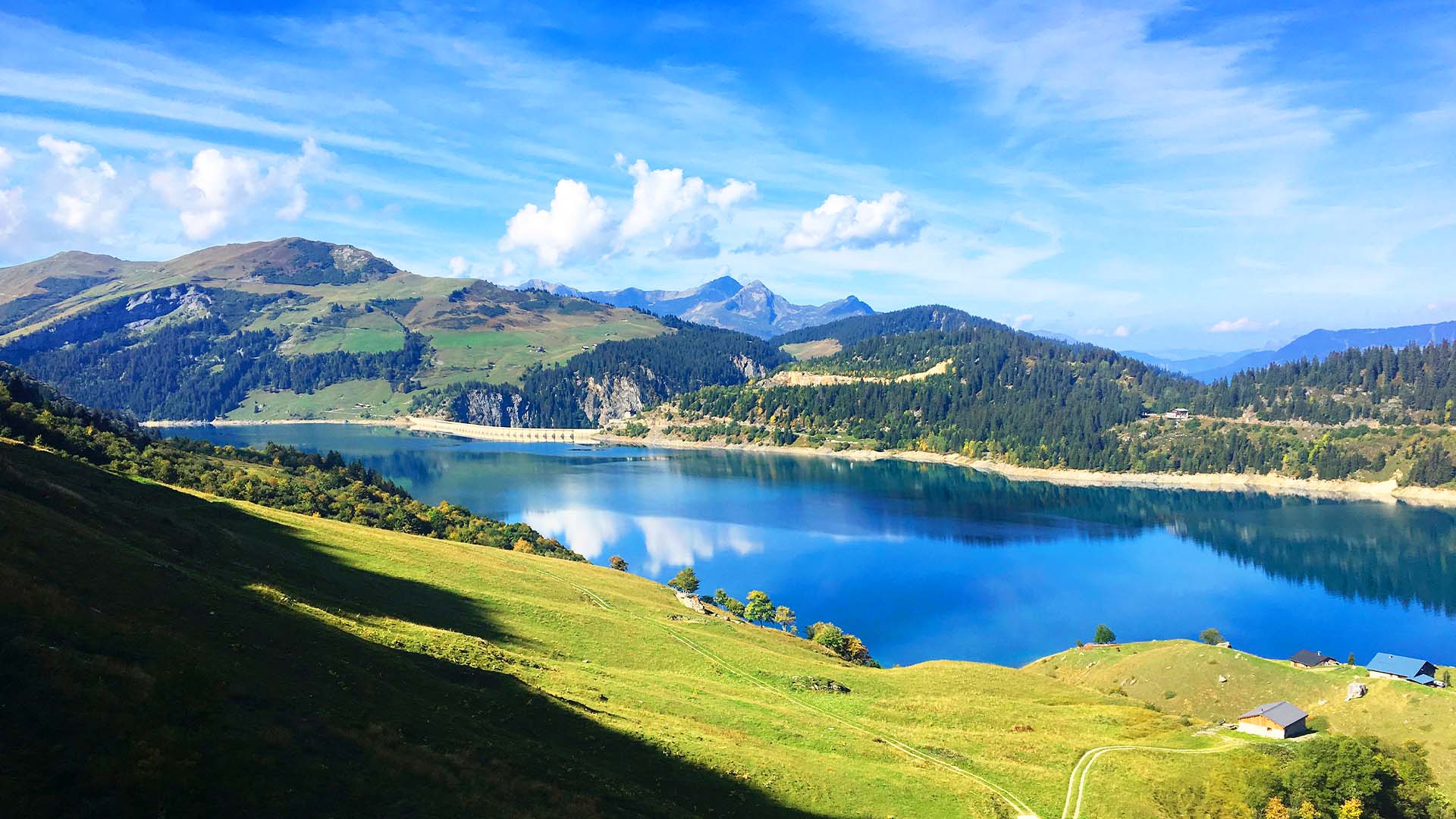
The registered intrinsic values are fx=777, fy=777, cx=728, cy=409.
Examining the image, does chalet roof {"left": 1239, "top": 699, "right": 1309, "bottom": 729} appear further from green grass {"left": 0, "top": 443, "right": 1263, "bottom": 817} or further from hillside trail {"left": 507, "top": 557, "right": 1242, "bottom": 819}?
hillside trail {"left": 507, "top": 557, "right": 1242, "bottom": 819}

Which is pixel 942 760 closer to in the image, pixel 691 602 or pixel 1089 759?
pixel 1089 759

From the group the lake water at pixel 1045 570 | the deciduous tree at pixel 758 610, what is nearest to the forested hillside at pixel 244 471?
the deciduous tree at pixel 758 610

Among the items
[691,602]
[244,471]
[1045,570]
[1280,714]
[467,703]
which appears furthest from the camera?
[1045,570]

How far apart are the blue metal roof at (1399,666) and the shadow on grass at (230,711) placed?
80.7m

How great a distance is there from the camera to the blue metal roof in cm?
7806

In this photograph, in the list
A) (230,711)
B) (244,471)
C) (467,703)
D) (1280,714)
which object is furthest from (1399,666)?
(244,471)

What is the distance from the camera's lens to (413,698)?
96.2ft

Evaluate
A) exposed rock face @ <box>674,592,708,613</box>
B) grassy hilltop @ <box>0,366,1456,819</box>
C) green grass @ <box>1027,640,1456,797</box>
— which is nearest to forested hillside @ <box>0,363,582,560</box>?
grassy hilltop @ <box>0,366,1456,819</box>

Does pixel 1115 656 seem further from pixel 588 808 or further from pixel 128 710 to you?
pixel 128 710

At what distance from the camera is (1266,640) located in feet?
358

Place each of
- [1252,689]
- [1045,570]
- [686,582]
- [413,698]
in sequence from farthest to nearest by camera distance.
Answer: [1045,570] → [686,582] → [1252,689] → [413,698]

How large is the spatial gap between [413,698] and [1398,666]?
96.0m

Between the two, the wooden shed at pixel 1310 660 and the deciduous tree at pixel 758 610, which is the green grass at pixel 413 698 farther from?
the wooden shed at pixel 1310 660

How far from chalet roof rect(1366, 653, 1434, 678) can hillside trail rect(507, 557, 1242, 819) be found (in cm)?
4328
